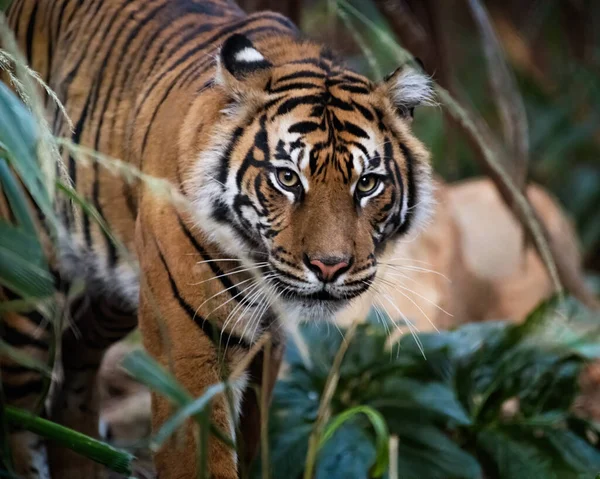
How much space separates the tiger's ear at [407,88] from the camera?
2.40 meters

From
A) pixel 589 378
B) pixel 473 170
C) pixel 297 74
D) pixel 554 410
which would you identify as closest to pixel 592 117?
pixel 473 170

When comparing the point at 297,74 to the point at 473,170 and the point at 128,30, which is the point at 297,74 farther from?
the point at 473,170

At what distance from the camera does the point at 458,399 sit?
3.46 meters

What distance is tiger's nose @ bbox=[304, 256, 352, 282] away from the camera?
2.15m

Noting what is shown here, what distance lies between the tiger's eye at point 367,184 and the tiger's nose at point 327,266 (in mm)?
208

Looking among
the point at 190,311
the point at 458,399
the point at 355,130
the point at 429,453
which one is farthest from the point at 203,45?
the point at 458,399

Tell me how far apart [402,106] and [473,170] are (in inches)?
260

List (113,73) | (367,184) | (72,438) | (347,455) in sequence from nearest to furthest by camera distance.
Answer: (72,438), (367,184), (113,73), (347,455)

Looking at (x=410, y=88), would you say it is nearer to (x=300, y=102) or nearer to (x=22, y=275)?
(x=300, y=102)

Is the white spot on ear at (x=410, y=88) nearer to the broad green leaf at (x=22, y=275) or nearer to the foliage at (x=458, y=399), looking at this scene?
the foliage at (x=458, y=399)

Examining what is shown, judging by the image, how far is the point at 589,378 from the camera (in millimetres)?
5457

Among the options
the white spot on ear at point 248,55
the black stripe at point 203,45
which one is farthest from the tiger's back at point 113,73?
the white spot on ear at point 248,55

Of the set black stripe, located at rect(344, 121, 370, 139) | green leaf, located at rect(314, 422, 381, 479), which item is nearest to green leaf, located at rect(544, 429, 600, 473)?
green leaf, located at rect(314, 422, 381, 479)

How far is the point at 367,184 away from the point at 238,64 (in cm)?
47
